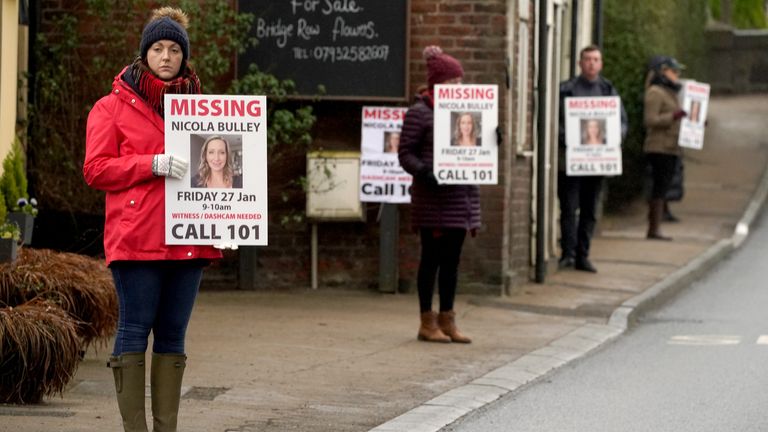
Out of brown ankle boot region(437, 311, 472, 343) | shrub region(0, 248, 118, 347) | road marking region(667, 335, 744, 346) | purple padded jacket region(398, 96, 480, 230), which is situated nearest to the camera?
shrub region(0, 248, 118, 347)

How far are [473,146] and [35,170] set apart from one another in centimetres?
399

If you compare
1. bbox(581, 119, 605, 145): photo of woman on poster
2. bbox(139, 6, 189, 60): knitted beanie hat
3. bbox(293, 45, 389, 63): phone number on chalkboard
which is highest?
bbox(293, 45, 389, 63): phone number on chalkboard

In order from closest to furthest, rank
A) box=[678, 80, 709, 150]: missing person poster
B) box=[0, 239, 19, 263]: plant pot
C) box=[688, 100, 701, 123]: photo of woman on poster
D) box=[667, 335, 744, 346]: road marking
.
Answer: box=[0, 239, 19, 263]: plant pot, box=[667, 335, 744, 346]: road marking, box=[678, 80, 709, 150]: missing person poster, box=[688, 100, 701, 123]: photo of woman on poster

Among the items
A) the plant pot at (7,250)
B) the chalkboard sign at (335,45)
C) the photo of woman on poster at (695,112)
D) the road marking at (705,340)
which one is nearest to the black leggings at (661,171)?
the photo of woman on poster at (695,112)

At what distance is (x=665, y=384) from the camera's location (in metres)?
10.3

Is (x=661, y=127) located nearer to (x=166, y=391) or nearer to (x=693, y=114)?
(x=693, y=114)

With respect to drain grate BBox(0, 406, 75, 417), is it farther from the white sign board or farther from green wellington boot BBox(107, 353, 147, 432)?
the white sign board

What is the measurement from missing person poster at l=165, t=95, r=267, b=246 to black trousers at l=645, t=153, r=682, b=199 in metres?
13.4

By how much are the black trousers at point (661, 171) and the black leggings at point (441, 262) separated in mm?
8633

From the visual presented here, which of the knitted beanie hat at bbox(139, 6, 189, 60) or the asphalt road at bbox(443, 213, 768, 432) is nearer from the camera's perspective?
the knitted beanie hat at bbox(139, 6, 189, 60)

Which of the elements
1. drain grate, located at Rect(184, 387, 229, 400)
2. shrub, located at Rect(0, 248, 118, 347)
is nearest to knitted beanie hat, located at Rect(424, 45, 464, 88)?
shrub, located at Rect(0, 248, 118, 347)

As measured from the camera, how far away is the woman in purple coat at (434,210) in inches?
465

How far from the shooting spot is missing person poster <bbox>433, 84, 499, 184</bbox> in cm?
1184

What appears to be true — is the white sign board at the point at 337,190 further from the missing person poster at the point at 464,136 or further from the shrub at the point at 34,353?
the shrub at the point at 34,353
